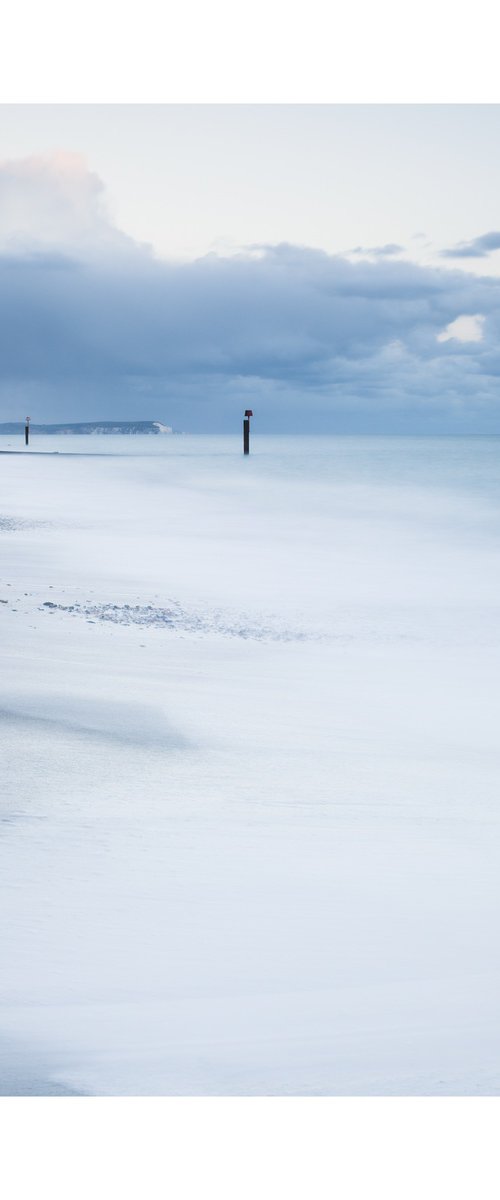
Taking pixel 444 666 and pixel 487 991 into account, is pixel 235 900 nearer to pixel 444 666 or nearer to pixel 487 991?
pixel 487 991

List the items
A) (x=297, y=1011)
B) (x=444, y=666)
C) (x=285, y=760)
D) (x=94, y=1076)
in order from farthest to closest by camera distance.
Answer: (x=444, y=666)
(x=285, y=760)
(x=297, y=1011)
(x=94, y=1076)

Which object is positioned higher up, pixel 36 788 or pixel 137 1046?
pixel 36 788

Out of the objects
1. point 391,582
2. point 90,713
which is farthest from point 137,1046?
point 391,582

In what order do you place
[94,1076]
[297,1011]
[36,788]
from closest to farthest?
1. [94,1076]
2. [297,1011]
3. [36,788]

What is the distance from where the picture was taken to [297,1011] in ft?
6.79

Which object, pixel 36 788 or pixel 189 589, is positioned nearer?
pixel 36 788

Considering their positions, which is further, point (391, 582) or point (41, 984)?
point (391, 582)

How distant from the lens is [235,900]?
2430 mm

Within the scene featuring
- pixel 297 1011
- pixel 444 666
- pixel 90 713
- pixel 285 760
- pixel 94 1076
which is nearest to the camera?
pixel 94 1076
